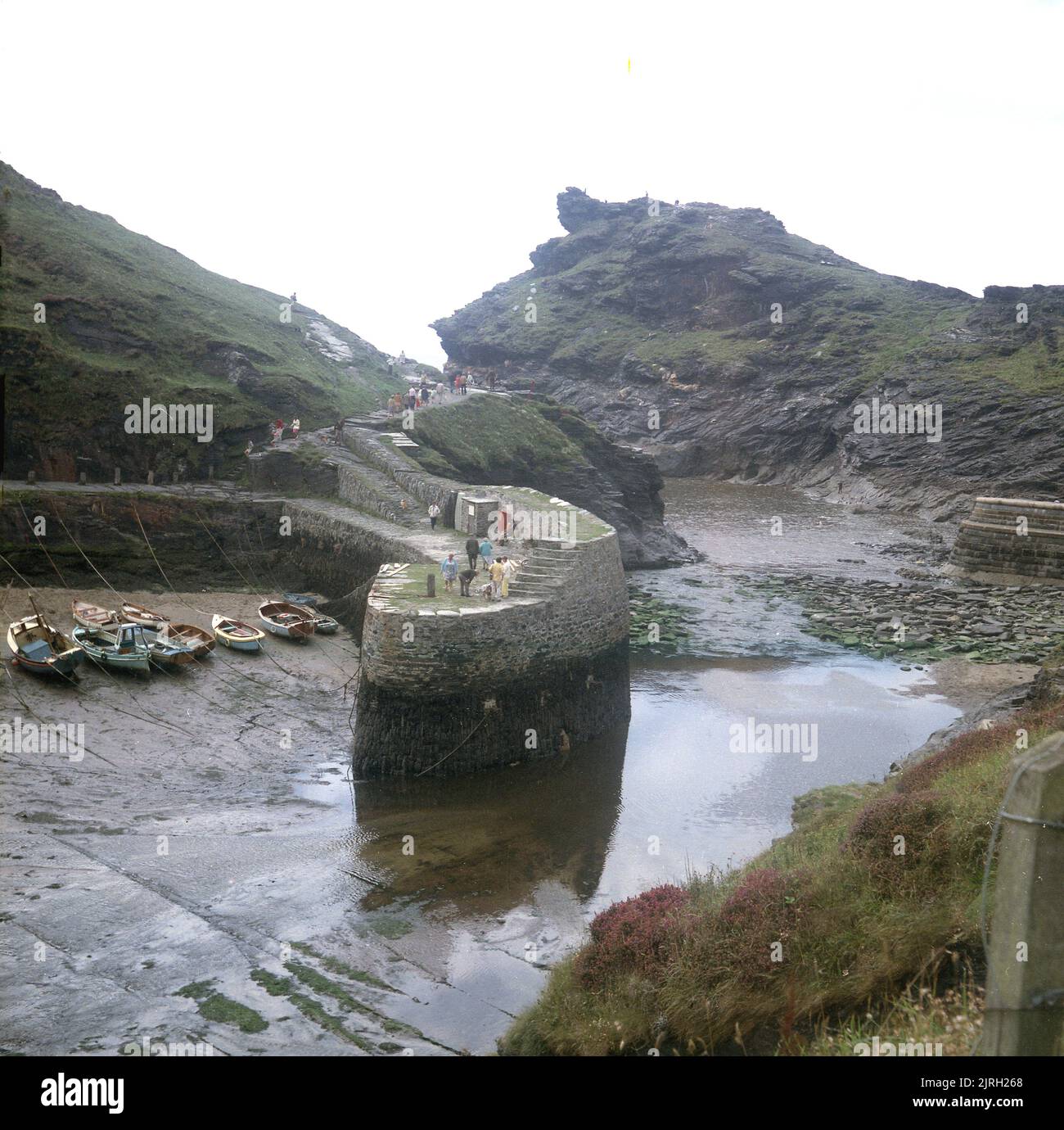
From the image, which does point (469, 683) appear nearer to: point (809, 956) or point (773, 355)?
point (809, 956)

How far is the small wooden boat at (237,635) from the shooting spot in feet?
85.5

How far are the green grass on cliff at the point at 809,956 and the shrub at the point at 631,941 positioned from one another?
2 cm

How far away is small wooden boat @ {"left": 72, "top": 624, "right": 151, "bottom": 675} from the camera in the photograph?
23641 millimetres

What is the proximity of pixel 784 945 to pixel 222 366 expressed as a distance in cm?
3953

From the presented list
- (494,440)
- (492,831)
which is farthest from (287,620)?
(494,440)

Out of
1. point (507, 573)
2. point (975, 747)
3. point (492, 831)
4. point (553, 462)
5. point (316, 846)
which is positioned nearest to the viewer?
point (975, 747)

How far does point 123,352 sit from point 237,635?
19.7 meters

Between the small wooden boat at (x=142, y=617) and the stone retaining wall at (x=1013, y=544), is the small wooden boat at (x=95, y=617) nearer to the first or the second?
the small wooden boat at (x=142, y=617)

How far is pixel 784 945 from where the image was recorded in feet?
32.3

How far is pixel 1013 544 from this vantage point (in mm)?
42188

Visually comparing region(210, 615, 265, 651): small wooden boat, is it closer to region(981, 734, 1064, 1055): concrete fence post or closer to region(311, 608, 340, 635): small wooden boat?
region(311, 608, 340, 635): small wooden boat

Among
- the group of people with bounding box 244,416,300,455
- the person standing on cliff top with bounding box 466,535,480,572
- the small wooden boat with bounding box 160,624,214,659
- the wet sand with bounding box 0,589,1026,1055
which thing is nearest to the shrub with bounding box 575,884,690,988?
the wet sand with bounding box 0,589,1026,1055
